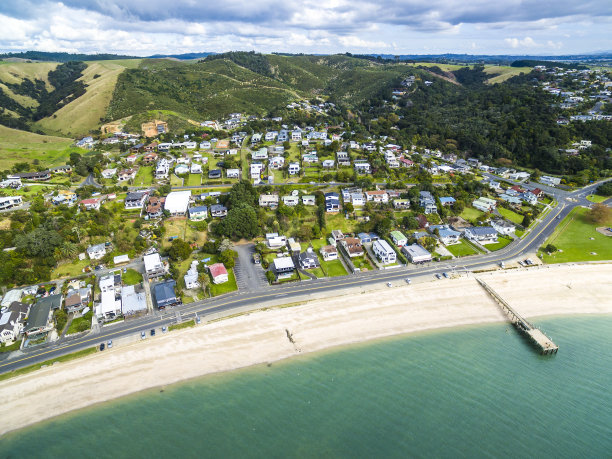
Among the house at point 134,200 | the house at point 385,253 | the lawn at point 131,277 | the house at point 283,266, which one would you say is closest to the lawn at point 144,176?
the house at point 134,200

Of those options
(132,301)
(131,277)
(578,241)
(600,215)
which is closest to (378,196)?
(578,241)

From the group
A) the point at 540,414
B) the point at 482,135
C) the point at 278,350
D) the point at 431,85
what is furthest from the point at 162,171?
the point at 431,85

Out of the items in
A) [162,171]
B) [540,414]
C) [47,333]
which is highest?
[162,171]

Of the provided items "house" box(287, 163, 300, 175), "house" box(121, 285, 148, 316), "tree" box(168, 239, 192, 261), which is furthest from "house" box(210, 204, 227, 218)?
"house" box(287, 163, 300, 175)

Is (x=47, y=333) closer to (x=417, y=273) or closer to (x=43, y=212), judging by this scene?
(x=43, y=212)

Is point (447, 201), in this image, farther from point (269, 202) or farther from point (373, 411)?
point (373, 411)

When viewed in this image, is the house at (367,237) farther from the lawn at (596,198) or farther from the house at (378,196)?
the lawn at (596,198)
